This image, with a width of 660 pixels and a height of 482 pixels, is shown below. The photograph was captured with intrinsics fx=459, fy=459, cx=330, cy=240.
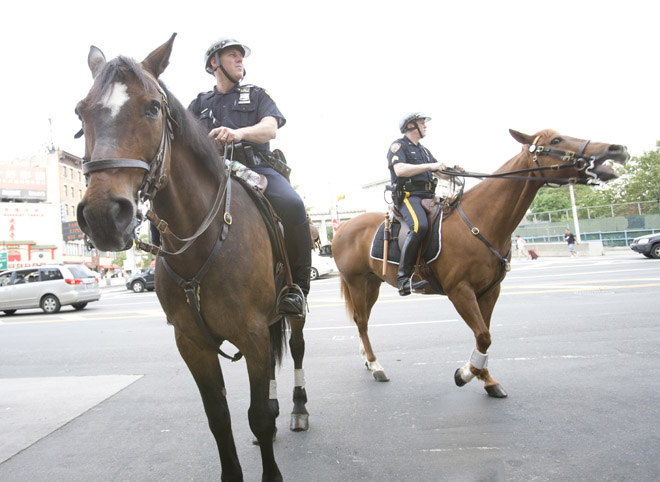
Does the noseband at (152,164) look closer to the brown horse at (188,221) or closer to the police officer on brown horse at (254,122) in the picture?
the brown horse at (188,221)

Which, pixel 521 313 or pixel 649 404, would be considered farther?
pixel 521 313

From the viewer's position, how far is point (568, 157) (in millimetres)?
4352

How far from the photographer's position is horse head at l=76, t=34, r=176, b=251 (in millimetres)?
1790

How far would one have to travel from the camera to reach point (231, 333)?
2.62 m

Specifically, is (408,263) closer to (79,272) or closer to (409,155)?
A: (409,155)

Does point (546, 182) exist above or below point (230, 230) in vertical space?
above

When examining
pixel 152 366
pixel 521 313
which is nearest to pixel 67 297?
pixel 152 366

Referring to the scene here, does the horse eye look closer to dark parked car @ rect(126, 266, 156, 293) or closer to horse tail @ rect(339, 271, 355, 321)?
horse tail @ rect(339, 271, 355, 321)

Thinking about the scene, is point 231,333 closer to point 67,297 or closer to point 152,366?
point 152,366

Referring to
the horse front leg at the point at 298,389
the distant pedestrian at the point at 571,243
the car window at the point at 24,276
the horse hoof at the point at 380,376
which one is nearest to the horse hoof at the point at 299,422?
the horse front leg at the point at 298,389

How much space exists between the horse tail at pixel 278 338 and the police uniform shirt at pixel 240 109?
4.71 ft

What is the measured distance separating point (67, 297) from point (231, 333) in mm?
17482

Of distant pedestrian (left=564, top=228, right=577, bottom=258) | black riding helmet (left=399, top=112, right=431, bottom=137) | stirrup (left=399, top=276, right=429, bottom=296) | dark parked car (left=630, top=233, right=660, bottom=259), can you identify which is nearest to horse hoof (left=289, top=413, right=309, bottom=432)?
stirrup (left=399, top=276, right=429, bottom=296)

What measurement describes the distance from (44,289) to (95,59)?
59.4 feet
